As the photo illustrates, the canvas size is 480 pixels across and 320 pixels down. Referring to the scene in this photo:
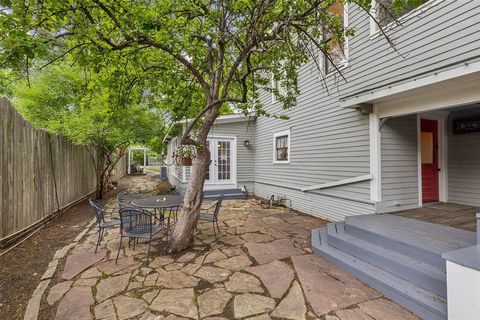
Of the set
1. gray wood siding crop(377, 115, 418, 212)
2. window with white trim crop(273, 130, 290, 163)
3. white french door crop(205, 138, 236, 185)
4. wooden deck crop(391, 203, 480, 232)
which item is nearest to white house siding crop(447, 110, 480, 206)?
wooden deck crop(391, 203, 480, 232)

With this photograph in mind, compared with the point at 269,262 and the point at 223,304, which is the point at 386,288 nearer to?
the point at 269,262

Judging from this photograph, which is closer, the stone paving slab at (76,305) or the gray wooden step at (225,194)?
the stone paving slab at (76,305)

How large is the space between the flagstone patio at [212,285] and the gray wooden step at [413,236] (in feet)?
2.26

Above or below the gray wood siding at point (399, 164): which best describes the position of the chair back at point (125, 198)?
below

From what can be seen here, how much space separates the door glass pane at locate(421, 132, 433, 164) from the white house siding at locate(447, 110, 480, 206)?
478 mm

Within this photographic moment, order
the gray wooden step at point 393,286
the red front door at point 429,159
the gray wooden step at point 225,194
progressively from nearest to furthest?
the gray wooden step at point 393,286
the red front door at point 429,159
the gray wooden step at point 225,194

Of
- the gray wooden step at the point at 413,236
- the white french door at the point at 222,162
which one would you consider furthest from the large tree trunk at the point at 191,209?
the white french door at the point at 222,162

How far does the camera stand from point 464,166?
5.27m

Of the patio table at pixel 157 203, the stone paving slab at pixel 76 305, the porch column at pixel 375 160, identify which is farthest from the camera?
the porch column at pixel 375 160

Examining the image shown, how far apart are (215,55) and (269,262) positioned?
4.01 m

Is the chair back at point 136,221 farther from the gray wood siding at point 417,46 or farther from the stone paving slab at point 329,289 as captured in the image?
the gray wood siding at point 417,46

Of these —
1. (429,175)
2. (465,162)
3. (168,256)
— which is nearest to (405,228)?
(429,175)

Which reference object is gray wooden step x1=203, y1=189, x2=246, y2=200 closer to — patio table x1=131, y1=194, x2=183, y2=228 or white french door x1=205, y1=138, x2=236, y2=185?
white french door x1=205, y1=138, x2=236, y2=185

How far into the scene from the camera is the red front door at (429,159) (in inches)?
212
